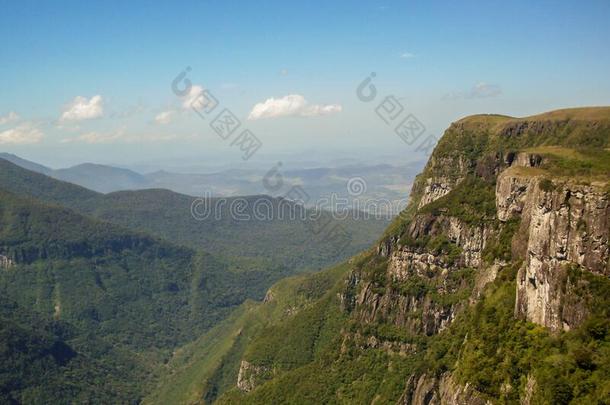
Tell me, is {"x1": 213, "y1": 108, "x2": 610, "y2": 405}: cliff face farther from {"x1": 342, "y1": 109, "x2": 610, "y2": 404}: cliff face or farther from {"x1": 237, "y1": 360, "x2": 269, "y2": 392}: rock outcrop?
{"x1": 237, "y1": 360, "x2": 269, "y2": 392}: rock outcrop

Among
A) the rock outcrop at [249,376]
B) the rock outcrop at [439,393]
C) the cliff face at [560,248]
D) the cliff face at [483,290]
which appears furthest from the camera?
the rock outcrop at [249,376]

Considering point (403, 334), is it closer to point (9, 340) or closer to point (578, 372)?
point (578, 372)

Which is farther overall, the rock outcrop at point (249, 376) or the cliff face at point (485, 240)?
the rock outcrop at point (249, 376)

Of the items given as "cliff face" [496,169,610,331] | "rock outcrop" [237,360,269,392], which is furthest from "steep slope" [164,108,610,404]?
"rock outcrop" [237,360,269,392]

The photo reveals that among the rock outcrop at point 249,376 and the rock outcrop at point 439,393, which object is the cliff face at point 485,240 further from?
the rock outcrop at point 249,376

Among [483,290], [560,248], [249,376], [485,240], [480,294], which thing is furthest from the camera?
[249,376]

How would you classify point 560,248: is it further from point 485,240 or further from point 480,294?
point 485,240

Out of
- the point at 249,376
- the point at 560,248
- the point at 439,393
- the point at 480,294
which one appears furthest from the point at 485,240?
the point at 249,376

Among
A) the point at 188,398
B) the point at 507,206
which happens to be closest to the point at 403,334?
the point at 507,206

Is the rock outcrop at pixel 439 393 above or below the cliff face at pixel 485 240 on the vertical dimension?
below

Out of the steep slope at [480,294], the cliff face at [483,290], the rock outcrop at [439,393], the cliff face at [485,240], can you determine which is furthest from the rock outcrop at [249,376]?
the rock outcrop at [439,393]
